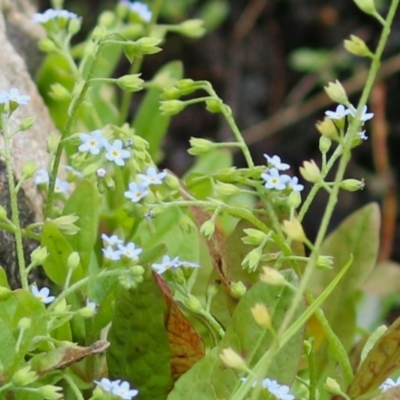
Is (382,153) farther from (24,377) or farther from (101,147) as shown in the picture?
(24,377)

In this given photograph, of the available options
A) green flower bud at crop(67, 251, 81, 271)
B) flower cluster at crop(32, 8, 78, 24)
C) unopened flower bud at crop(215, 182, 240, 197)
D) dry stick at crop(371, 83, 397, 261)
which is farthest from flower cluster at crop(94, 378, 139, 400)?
dry stick at crop(371, 83, 397, 261)

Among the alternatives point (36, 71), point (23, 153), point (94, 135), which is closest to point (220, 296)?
point (94, 135)

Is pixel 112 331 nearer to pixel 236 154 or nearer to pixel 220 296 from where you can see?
pixel 220 296

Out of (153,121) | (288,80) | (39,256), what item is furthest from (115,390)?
(288,80)

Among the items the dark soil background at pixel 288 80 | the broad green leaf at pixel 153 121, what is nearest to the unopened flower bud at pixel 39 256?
the broad green leaf at pixel 153 121

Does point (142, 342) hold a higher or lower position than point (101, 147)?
lower

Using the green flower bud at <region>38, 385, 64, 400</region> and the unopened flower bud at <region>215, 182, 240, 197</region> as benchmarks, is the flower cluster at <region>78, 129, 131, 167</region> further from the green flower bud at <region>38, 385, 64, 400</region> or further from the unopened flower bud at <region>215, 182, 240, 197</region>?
the green flower bud at <region>38, 385, 64, 400</region>

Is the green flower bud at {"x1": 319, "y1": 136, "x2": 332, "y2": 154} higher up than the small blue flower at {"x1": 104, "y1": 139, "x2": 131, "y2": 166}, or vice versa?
the green flower bud at {"x1": 319, "y1": 136, "x2": 332, "y2": 154}
